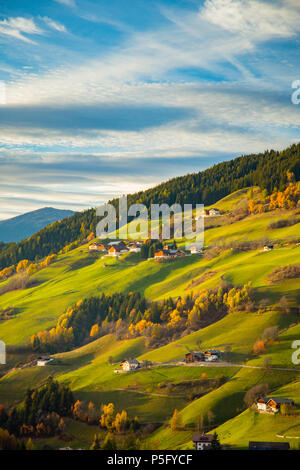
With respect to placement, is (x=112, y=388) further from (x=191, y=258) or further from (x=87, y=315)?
(x=191, y=258)

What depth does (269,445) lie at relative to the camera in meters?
60.5

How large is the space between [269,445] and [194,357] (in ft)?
127

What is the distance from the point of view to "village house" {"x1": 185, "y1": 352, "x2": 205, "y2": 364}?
323 ft

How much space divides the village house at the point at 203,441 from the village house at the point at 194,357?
30.6 meters

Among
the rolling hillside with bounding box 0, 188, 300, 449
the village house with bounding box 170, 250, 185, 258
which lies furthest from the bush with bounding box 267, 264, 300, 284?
the village house with bounding box 170, 250, 185, 258

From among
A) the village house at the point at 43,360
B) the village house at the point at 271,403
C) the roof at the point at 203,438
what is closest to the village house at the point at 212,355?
the village house at the point at 271,403

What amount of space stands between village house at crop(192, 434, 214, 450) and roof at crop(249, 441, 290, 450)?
225 inches

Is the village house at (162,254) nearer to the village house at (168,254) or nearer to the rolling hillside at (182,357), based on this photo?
the village house at (168,254)

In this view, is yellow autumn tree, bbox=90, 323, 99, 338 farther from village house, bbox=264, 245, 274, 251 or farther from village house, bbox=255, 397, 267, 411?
village house, bbox=255, 397, 267, 411

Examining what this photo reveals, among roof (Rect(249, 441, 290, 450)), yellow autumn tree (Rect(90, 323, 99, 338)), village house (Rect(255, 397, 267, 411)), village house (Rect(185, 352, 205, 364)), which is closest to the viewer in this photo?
roof (Rect(249, 441, 290, 450))

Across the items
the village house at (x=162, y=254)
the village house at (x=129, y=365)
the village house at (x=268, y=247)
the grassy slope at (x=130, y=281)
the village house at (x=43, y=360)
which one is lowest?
the village house at (x=43, y=360)

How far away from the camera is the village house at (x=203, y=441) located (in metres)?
64.8

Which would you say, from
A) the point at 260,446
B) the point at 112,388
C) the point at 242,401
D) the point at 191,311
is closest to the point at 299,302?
the point at 191,311

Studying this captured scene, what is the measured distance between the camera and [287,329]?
103 meters
